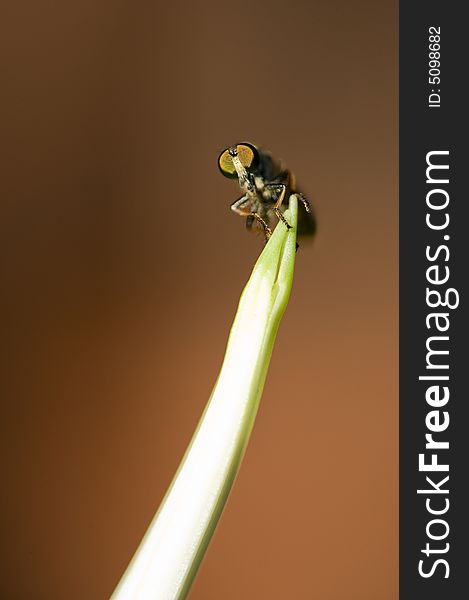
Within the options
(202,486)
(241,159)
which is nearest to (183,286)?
(241,159)

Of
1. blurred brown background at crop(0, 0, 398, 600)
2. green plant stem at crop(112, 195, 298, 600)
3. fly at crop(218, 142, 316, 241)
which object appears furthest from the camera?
blurred brown background at crop(0, 0, 398, 600)

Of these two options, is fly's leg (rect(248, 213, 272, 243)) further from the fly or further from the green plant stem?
the green plant stem

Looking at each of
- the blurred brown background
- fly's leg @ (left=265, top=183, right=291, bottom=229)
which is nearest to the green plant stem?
fly's leg @ (left=265, top=183, right=291, bottom=229)

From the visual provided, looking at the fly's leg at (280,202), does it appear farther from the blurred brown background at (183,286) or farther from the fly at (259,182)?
the blurred brown background at (183,286)

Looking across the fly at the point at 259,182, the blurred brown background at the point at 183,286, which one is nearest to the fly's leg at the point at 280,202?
the fly at the point at 259,182

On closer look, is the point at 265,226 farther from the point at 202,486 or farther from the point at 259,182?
the point at 202,486

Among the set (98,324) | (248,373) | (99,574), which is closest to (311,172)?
(98,324)
